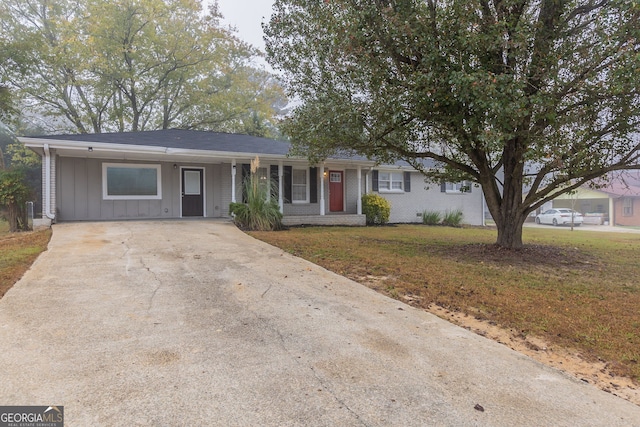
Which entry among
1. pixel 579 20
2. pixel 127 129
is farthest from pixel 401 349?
pixel 127 129

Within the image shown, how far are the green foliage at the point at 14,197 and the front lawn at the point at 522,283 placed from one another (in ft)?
25.8

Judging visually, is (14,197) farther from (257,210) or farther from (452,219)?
(452,219)

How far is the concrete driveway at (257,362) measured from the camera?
2096mm

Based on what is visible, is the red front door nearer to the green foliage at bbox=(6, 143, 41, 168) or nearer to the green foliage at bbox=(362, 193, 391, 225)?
the green foliage at bbox=(362, 193, 391, 225)

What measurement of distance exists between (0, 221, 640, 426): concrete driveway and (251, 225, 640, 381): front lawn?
642 mm

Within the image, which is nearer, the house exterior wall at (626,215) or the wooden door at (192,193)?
the wooden door at (192,193)

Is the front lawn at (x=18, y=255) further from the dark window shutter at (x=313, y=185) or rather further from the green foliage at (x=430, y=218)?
the green foliage at (x=430, y=218)

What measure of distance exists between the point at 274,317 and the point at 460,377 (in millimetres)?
1805

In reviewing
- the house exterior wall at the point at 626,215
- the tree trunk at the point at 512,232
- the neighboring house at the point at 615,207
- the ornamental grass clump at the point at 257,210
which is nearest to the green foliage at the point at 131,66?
the ornamental grass clump at the point at 257,210

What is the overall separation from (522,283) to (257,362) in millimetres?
4403

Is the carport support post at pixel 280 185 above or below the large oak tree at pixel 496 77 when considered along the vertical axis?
below

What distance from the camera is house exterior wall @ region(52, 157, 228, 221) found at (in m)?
11.0

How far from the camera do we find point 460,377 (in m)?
2.58

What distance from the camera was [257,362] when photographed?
266cm
